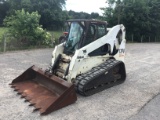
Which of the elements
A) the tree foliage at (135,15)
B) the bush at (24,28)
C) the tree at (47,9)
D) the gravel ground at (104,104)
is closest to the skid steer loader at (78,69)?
the gravel ground at (104,104)

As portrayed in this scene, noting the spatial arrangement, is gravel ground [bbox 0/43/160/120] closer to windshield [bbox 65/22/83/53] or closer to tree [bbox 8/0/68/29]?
windshield [bbox 65/22/83/53]

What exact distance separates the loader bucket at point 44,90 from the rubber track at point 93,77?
47 cm

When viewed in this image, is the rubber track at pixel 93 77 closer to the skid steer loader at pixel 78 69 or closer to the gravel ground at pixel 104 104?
the skid steer loader at pixel 78 69

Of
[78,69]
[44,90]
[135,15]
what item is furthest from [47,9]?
[44,90]

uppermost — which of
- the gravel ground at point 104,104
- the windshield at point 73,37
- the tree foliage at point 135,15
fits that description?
the tree foliage at point 135,15

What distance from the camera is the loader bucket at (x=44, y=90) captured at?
16.3ft

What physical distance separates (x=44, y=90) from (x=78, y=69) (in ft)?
3.66

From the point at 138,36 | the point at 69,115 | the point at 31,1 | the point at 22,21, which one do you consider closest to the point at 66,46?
the point at 69,115

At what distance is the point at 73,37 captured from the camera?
6676 mm

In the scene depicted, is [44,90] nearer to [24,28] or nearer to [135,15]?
[24,28]

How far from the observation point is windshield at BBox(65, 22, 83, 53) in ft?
21.4

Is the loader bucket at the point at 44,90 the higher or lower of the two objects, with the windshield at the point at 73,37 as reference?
lower

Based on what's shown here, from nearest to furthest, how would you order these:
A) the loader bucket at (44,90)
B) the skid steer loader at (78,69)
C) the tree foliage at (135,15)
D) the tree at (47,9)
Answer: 1. the loader bucket at (44,90)
2. the skid steer loader at (78,69)
3. the tree foliage at (135,15)
4. the tree at (47,9)

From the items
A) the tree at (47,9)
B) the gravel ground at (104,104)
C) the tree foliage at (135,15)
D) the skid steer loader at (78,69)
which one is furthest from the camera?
the tree at (47,9)
